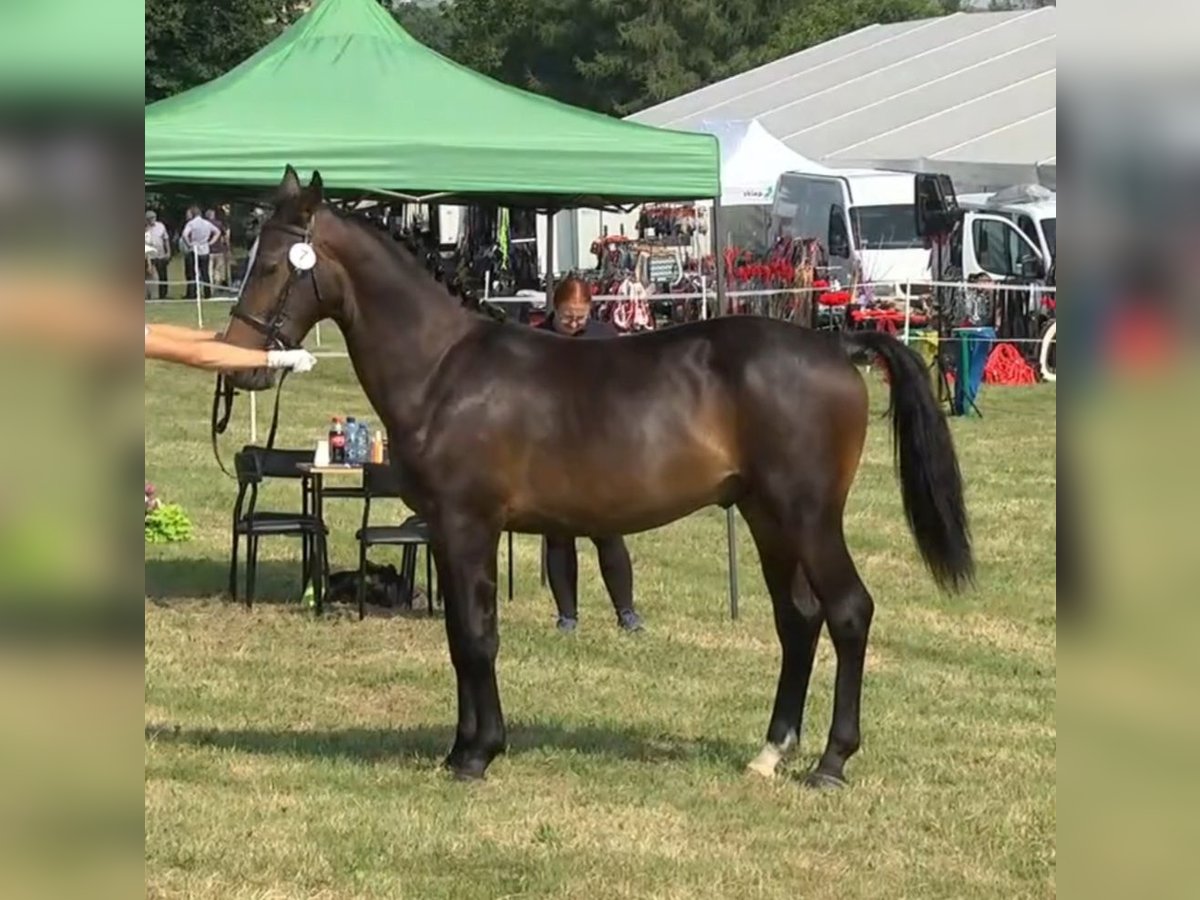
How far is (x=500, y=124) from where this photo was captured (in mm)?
9336

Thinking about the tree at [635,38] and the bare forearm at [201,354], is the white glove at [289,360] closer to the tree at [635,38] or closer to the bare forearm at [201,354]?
the bare forearm at [201,354]

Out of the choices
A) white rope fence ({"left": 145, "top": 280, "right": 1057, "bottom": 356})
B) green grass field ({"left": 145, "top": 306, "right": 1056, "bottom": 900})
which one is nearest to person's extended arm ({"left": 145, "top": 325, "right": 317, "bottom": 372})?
green grass field ({"left": 145, "top": 306, "right": 1056, "bottom": 900})

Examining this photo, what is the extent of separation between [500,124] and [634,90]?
183 ft

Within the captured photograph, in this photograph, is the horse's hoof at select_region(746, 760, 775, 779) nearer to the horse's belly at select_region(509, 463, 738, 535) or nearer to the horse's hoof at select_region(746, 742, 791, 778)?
the horse's hoof at select_region(746, 742, 791, 778)

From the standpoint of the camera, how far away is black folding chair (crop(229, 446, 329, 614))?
9.89 m

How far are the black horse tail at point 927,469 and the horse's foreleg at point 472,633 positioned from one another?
1571 millimetres

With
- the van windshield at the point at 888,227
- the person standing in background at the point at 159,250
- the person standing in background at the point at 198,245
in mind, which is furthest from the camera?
the person standing in background at the point at 198,245

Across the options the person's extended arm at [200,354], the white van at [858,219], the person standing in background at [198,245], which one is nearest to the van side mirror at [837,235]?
the white van at [858,219]

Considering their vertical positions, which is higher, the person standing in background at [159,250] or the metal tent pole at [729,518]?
the person standing in background at [159,250]

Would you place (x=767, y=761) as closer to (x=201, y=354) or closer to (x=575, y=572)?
(x=575, y=572)

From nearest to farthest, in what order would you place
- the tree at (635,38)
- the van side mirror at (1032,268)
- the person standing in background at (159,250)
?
the van side mirror at (1032,268) < the person standing in background at (159,250) < the tree at (635,38)

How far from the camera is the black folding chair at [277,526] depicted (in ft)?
32.4

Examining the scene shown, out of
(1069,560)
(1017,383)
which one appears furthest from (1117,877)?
(1017,383)

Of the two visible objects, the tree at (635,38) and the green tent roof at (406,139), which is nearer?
the green tent roof at (406,139)
